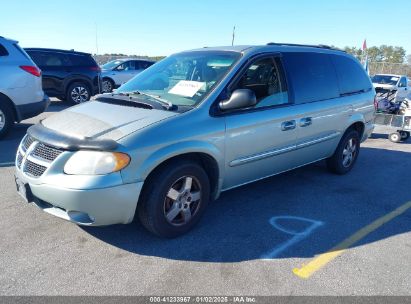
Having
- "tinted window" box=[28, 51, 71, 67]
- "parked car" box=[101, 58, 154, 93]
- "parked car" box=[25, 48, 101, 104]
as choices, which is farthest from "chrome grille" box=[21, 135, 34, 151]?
"parked car" box=[101, 58, 154, 93]

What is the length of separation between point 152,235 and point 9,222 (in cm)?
147

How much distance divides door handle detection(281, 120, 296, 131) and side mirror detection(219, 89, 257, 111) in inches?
30.2

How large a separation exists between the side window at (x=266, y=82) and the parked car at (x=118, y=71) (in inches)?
496

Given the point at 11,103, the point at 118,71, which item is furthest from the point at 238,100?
the point at 118,71

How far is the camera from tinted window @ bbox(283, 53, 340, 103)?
431cm

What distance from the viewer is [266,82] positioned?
160 inches

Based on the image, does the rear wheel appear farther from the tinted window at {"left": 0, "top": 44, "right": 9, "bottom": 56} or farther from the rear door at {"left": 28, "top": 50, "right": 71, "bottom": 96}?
the rear door at {"left": 28, "top": 50, "right": 71, "bottom": 96}

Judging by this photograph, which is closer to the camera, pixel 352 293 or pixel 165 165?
pixel 352 293

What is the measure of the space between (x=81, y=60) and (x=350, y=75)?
31.7 feet

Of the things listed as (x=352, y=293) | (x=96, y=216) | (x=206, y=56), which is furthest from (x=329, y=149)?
(x=96, y=216)

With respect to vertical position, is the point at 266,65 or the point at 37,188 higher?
the point at 266,65

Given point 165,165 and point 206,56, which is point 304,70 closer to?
point 206,56

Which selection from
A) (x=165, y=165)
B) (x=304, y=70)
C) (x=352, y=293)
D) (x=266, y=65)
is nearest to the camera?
(x=352, y=293)

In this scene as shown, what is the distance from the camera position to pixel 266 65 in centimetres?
408
